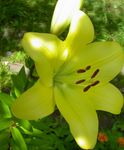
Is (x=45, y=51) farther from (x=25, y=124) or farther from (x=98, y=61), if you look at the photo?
(x=25, y=124)

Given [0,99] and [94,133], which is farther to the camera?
[0,99]

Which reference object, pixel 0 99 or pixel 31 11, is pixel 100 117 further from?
pixel 0 99

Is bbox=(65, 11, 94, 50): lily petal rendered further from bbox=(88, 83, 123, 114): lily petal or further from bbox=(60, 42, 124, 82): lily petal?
bbox=(88, 83, 123, 114): lily petal

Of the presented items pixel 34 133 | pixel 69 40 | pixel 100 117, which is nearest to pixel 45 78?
pixel 69 40

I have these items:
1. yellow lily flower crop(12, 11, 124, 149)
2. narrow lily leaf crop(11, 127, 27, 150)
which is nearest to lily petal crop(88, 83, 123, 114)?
yellow lily flower crop(12, 11, 124, 149)

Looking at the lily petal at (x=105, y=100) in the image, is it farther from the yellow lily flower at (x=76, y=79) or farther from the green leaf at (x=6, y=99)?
the green leaf at (x=6, y=99)

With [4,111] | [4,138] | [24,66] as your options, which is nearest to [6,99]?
[4,111]
